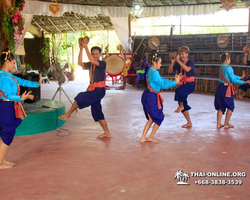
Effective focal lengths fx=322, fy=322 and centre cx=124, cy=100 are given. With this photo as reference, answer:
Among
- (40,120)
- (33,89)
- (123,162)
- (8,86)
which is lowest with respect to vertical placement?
(123,162)

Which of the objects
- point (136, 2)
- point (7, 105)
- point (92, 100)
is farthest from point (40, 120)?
point (136, 2)

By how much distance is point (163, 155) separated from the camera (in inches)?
162

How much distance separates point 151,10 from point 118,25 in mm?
1548

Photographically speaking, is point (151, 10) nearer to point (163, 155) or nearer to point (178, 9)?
point (178, 9)

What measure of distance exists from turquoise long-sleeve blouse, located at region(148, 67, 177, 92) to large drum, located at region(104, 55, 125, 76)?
→ 6.82 metres

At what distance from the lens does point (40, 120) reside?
5.40 metres

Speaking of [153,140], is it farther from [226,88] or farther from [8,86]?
[8,86]

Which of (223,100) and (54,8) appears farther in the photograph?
(54,8)

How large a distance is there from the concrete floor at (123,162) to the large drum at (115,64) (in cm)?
519

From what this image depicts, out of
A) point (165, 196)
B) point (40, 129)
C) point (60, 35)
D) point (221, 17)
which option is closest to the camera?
point (165, 196)

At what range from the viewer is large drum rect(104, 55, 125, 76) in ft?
37.2

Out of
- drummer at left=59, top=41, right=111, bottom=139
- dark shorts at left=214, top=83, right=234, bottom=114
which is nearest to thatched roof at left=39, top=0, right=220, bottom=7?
dark shorts at left=214, top=83, right=234, bottom=114

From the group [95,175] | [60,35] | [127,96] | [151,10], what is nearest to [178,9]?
[151,10]

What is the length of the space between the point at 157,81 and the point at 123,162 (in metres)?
1.26
